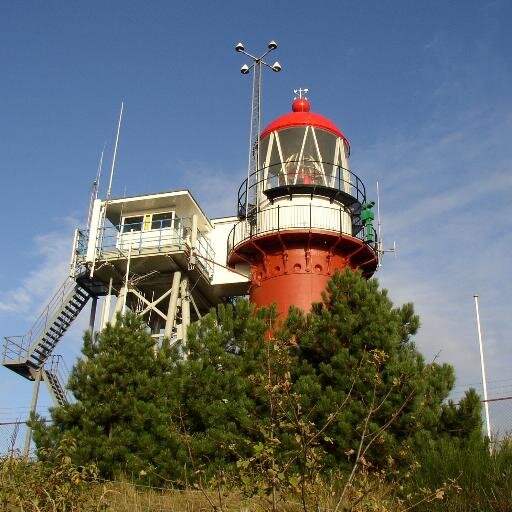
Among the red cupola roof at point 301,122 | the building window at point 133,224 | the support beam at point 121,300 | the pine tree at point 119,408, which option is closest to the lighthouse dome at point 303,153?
the red cupola roof at point 301,122

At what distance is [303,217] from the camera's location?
87.7 ft

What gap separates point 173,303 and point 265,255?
4.61 m

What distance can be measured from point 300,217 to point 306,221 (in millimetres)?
325

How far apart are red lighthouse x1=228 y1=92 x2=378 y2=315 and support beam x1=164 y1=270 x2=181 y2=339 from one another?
2.59 metres

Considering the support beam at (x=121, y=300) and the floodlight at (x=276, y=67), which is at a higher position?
the floodlight at (x=276, y=67)

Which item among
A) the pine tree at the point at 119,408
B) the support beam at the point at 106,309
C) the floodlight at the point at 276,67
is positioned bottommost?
the pine tree at the point at 119,408

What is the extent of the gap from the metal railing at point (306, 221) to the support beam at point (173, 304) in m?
3.30

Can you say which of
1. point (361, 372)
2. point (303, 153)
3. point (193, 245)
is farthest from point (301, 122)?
point (361, 372)

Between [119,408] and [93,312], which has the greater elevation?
[93,312]

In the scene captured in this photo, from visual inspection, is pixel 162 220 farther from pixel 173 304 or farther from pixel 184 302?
pixel 173 304

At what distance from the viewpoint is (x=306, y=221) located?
26.6m

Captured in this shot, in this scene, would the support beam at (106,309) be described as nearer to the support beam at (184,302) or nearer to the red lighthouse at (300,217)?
the support beam at (184,302)

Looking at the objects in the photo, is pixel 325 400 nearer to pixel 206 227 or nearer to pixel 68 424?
pixel 68 424

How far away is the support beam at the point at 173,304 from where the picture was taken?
1083 inches
